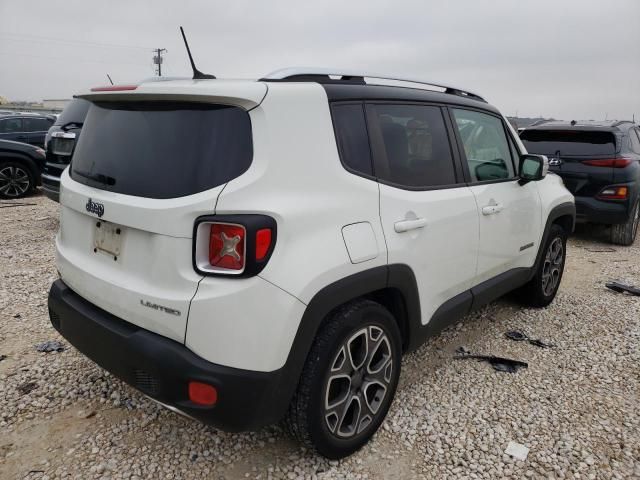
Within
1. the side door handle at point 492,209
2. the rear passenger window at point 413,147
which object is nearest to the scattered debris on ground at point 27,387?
the rear passenger window at point 413,147

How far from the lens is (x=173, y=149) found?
75.7 inches

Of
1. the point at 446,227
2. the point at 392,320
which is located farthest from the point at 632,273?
the point at 392,320

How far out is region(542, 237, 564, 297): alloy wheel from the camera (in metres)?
4.18

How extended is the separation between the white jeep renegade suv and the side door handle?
36 centimetres

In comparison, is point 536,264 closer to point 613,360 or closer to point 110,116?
point 613,360

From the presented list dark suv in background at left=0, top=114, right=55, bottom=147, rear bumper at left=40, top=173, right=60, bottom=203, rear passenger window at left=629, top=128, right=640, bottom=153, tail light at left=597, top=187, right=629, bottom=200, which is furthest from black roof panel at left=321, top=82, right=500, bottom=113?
dark suv in background at left=0, top=114, right=55, bottom=147

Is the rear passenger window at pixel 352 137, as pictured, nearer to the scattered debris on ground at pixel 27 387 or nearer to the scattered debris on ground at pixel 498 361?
the scattered debris on ground at pixel 498 361

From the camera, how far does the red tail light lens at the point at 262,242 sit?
69.6 inches

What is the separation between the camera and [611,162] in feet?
20.7

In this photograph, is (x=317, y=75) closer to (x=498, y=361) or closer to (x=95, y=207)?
(x=95, y=207)

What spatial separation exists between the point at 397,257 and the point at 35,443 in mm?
2030

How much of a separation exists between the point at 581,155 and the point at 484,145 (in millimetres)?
3964

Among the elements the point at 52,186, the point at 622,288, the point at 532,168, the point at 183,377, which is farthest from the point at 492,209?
the point at 52,186

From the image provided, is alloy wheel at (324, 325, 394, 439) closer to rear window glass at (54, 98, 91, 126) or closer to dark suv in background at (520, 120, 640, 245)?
dark suv in background at (520, 120, 640, 245)
